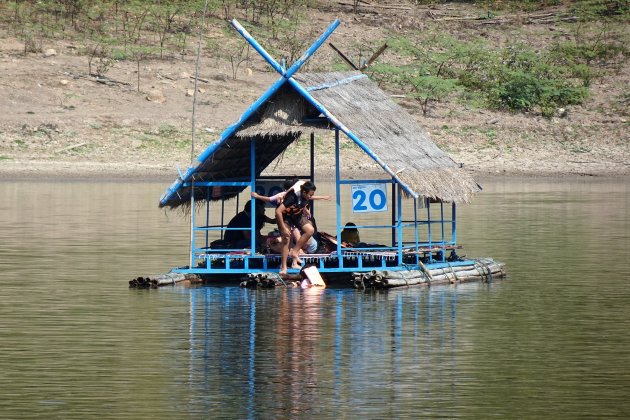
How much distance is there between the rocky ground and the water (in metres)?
13.5

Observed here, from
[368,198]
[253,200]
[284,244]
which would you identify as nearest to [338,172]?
[368,198]

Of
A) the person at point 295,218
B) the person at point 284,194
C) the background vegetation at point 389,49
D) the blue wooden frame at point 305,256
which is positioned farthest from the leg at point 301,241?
the background vegetation at point 389,49

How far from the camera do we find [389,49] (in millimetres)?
49125

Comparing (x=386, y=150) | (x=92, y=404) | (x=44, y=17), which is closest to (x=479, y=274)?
(x=386, y=150)

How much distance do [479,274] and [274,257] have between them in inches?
119

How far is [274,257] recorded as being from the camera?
2117cm

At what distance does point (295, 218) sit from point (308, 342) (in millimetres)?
5161

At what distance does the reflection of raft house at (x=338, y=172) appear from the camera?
20531 millimetres

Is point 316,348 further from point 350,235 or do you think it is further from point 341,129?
point 350,235

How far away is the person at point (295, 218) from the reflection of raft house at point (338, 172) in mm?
248

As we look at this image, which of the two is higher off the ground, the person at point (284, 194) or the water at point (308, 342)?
the person at point (284, 194)

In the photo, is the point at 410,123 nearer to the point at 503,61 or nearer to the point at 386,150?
the point at 386,150

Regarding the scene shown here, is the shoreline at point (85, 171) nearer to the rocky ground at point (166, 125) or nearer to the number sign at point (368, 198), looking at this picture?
the rocky ground at point (166, 125)

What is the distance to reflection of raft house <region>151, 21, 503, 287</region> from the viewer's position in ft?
67.4
